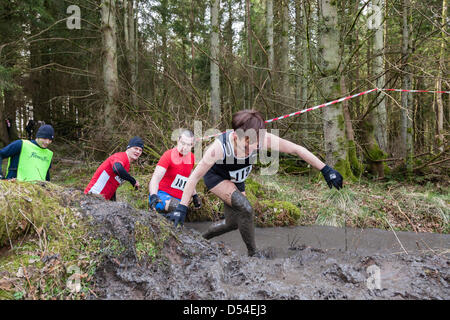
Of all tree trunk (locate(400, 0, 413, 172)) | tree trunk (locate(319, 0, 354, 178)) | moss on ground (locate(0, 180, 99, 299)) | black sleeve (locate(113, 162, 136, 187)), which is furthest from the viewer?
tree trunk (locate(400, 0, 413, 172))

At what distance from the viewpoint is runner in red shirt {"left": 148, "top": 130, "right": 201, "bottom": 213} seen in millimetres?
4148

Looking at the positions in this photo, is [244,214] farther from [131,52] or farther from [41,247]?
[131,52]

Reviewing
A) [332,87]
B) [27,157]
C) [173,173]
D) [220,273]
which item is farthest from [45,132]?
[332,87]

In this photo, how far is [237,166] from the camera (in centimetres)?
315

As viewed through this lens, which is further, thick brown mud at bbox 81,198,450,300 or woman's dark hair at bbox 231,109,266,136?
woman's dark hair at bbox 231,109,266,136


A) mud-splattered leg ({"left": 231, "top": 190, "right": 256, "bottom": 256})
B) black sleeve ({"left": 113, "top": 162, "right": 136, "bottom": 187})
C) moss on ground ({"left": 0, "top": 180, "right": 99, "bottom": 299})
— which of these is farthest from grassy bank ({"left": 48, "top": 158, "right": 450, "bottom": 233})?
moss on ground ({"left": 0, "top": 180, "right": 99, "bottom": 299})

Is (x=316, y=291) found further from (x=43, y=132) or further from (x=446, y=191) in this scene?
(x=446, y=191)

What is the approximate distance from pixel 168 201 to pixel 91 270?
2.28 m

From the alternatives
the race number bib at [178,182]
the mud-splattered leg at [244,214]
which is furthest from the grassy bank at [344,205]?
the mud-splattered leg at [244,214]

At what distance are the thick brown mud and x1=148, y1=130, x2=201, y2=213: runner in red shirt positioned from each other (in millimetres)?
1254

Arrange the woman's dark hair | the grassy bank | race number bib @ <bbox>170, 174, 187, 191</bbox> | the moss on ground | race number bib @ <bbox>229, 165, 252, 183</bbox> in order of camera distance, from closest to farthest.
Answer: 1. the moss on ground
2. the woman's dark hair
3. race number bib @ <bbox>229, 165, 252, 183</bbox>
4. race number bib @ <bbox>170, 174, 187, 191</bbox>
5. the grassy bank

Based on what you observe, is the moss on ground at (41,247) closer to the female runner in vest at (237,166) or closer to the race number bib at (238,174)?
the female runner in vest at (237,166)

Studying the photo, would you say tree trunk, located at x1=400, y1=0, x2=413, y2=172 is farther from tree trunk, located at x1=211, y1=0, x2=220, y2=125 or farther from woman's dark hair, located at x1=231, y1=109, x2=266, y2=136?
woman's dark hair, located at x1=231, y1=109, x2=266, y2=136
